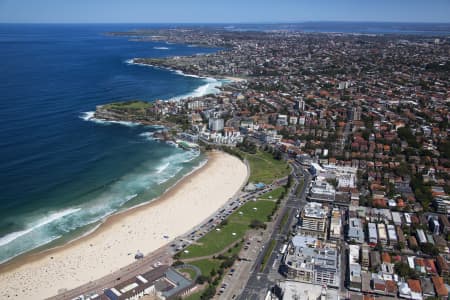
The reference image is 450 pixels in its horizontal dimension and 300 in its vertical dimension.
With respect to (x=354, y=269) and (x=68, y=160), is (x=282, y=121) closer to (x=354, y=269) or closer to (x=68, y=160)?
(x=68, y=160)

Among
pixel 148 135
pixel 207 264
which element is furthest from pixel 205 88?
pixel 207 264

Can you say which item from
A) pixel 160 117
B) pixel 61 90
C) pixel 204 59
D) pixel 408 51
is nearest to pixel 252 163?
pixel 160 117

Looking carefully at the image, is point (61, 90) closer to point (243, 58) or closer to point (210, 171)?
point (210, 171)

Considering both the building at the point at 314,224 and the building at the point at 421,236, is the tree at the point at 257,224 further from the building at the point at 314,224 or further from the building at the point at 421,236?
the building at the point at 421,236

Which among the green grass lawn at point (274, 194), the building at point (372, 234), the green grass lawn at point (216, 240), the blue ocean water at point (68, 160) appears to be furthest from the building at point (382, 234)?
the blue ocean water at point (68, 160)

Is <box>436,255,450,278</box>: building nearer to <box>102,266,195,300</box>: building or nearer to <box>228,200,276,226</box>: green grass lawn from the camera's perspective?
<box>228,200,276,226</box>: green grass lawn

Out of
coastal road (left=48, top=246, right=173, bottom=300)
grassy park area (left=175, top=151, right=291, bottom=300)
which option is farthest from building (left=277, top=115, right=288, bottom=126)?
coastal road (left=48, top=246, right=173, bottom=300)
